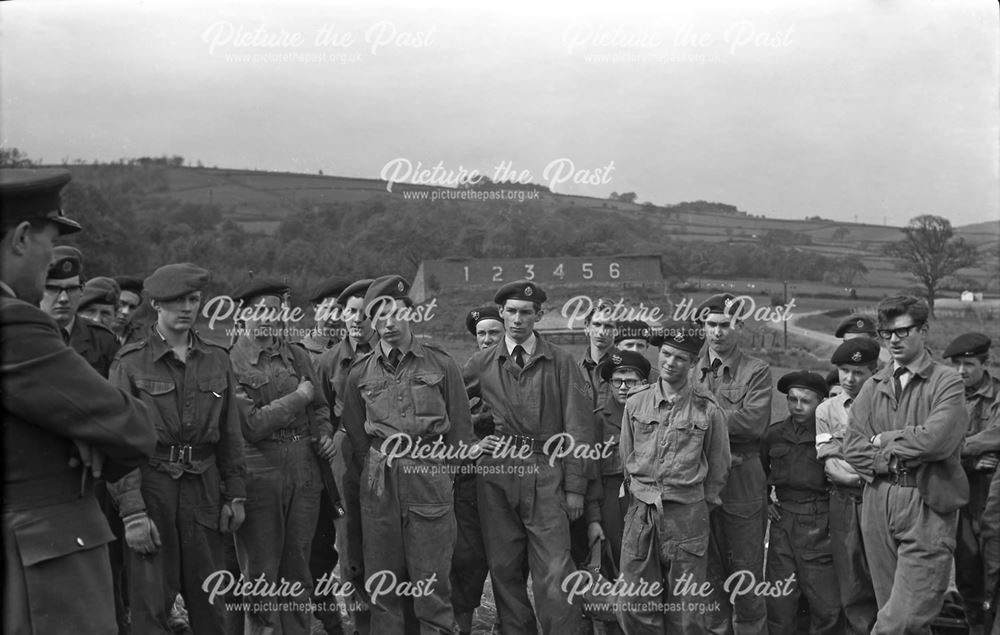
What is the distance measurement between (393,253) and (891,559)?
31.2ft

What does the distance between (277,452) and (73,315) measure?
175 centimetres

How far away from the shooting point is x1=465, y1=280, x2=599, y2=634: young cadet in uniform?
5738 millimetres

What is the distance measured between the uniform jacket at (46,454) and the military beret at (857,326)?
548 centimetres

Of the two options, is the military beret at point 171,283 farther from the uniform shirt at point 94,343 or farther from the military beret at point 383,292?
the military beret at point 383,292

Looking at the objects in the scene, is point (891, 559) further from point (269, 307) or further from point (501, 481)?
point (269, 307)

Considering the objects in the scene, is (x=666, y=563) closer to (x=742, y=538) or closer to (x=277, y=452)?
(x=742, y=538)

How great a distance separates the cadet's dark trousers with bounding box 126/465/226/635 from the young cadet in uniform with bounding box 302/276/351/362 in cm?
194

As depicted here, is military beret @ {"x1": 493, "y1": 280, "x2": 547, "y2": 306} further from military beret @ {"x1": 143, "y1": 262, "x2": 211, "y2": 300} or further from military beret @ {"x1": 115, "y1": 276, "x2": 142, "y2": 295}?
military beret @ {"x1": 115, "y1": 276, "x2": 142, "y2": 295}

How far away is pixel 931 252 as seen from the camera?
2039 centimetres

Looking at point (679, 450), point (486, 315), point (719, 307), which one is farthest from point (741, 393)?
point (486, 315)

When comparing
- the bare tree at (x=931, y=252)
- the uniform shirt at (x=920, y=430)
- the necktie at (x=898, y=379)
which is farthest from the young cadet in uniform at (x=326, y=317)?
the bare tree at (x=931, y=252)

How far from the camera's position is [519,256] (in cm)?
1328

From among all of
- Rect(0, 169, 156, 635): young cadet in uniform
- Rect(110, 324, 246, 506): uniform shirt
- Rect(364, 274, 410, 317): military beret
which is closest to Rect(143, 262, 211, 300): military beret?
Rect(110, 324, 246, 506): uniform shirt

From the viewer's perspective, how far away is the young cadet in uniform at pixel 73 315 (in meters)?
5.82
